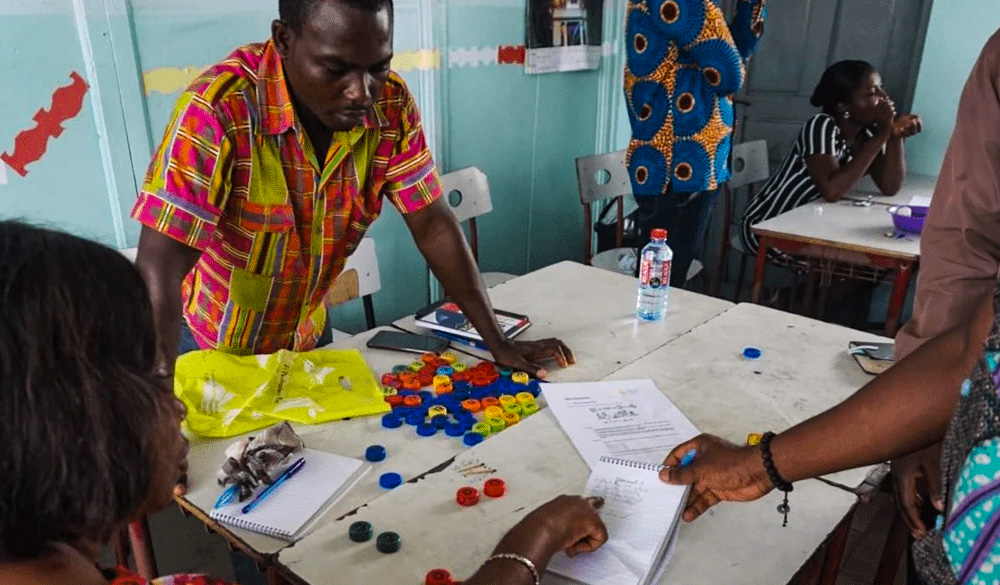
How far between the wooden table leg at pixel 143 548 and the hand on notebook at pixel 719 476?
0.91m

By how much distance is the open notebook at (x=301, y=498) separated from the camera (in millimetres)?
1087

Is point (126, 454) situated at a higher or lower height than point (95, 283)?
lower

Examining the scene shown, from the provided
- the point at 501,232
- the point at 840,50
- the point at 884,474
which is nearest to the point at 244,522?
the point at 884,474

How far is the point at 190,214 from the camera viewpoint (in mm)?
1249

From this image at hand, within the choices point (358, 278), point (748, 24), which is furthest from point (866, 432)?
point (748, 24)

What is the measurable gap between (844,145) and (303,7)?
2.85 m

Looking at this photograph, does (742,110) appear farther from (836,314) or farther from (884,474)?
(884,474)

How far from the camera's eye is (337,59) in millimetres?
1286

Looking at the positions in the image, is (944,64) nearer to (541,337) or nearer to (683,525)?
(541,337)

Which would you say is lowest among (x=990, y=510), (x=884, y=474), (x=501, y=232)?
(x=501, y=232)

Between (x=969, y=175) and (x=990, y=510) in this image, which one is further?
(x=969, y=175)

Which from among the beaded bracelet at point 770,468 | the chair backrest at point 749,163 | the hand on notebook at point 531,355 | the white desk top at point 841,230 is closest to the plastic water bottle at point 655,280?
the hand on notebook at point 531,355

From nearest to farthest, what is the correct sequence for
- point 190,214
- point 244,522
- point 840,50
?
point 244,522 < point 190,214 < point 840,50

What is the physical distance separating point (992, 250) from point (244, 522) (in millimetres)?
1332
